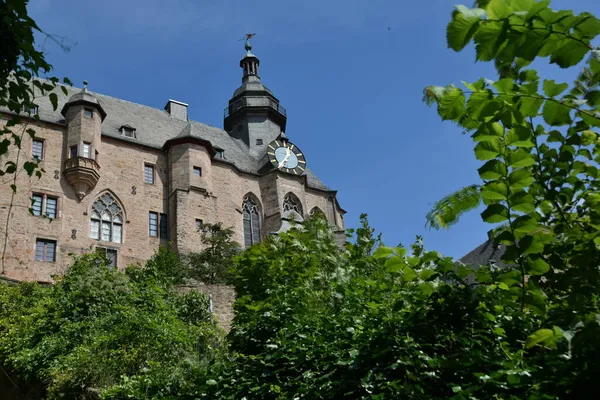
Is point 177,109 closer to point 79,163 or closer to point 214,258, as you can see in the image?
point 79,163

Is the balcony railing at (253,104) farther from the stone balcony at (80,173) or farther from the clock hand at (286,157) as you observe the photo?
the stone balcony at (80,173)

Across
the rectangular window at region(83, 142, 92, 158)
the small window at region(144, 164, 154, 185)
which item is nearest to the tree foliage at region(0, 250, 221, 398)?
the rectangular window at region(83, 142, 92, 158)

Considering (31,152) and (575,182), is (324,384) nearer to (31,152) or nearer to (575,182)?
(575,182)

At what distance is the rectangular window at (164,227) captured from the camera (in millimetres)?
32184

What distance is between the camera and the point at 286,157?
39375mm

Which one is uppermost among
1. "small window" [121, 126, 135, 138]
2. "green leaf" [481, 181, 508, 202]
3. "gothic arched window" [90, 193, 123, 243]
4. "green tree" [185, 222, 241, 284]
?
"small window" [121, 126, 135, 138]

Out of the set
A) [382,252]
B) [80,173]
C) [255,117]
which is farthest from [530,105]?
[255,117]

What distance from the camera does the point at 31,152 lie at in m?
29.8

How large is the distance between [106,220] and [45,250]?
3.73m

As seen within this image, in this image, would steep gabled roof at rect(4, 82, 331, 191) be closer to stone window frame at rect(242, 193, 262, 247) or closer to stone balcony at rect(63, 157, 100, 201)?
stone window frame at rect(242, 193, 262, 247)

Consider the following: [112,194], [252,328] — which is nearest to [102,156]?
[112,194]

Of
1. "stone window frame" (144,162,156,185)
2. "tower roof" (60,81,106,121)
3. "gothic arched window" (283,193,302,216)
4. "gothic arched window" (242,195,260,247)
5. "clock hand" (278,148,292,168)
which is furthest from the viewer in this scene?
"clock hand" (278,148,292,168)

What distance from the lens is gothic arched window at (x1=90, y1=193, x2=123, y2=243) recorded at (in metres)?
30.1

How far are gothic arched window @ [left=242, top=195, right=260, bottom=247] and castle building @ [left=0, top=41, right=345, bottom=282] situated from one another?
0.21 feet
